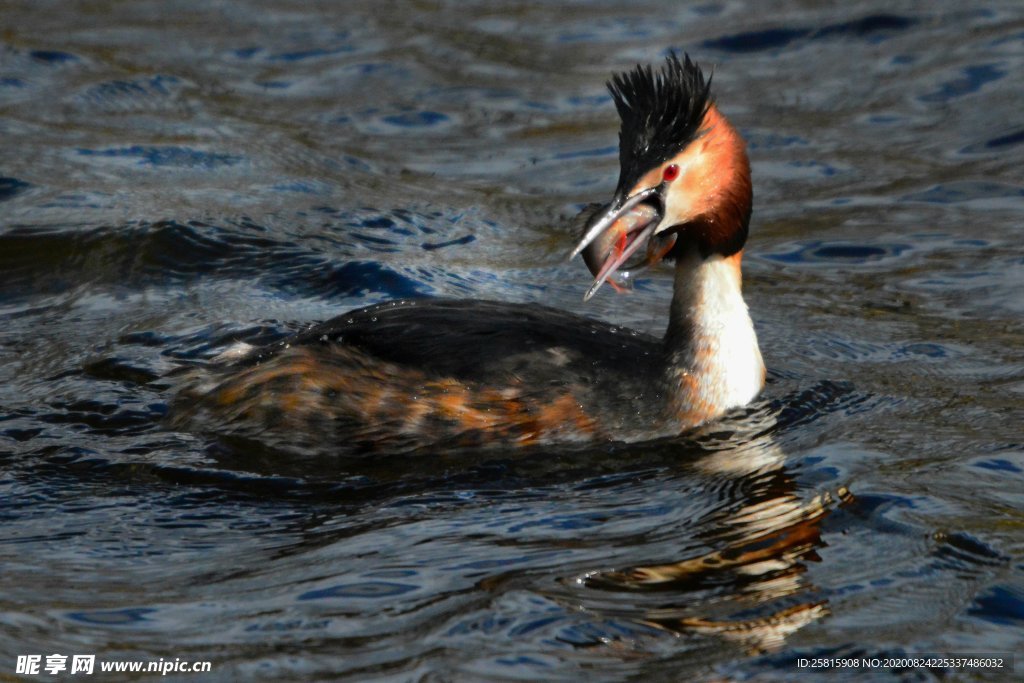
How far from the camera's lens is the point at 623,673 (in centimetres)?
458

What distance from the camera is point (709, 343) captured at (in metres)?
6.74

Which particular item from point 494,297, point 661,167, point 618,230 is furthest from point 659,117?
point 494,297

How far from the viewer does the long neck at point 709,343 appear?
6.66m

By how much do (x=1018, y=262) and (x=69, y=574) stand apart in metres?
5.39

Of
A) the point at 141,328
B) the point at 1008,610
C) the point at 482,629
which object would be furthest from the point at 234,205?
the point at 1008,610

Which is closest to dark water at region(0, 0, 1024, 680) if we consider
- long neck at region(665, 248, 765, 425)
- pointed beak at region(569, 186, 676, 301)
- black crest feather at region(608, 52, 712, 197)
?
long neck at region(665, 248, 765, 425)

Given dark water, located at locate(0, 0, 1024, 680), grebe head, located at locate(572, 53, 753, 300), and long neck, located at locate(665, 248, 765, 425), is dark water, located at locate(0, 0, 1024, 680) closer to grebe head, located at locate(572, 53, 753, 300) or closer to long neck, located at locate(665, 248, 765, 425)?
long neck, located at locate(665, 248, 765, 425)

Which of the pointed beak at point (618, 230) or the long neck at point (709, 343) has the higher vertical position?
the pointed beak at point (618, 230)

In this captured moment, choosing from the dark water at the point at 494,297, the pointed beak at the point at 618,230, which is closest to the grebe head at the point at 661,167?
the pointed beak at the point at 618,230

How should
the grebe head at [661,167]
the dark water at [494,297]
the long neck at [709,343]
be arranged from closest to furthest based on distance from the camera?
the dark water at [494,297], the grebe head at [661,167], the long neck at [709,343]

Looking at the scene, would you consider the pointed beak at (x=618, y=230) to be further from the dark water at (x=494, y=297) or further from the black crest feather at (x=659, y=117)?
the dark water at (x=494, y=297)

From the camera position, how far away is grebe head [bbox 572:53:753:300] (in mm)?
6496

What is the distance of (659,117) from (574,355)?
1.03 metres

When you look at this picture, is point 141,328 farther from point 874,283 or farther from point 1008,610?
point 1008,610
